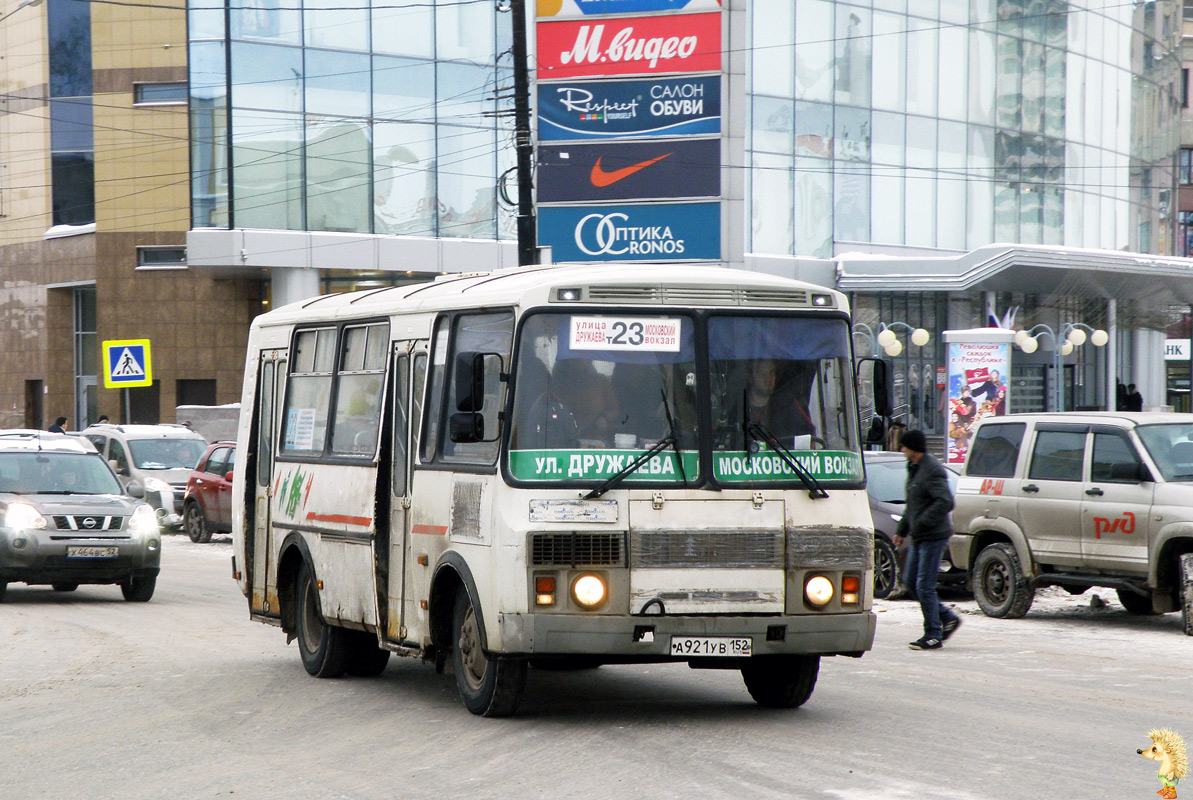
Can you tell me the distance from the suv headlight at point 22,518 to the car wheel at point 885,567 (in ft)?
28.4

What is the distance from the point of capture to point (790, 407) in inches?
353

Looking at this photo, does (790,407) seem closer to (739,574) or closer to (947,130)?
(739,574)

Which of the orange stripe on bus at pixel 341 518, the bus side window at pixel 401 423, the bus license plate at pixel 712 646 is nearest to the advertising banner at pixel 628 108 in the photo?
the orange stripe on bus at pixel 341 518

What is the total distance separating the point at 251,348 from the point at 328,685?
306 cm

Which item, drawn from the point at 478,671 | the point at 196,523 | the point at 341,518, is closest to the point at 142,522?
the point at 341,518

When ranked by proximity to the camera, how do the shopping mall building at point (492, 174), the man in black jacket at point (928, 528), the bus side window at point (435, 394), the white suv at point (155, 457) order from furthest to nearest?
the shopping mall building at point (492, 174) < the white suv at point (155, 457) < the man in black jacket at point (928, 528) < the bus side window at point (435, 394)

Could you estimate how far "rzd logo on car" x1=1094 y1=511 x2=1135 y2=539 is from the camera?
45.9ft

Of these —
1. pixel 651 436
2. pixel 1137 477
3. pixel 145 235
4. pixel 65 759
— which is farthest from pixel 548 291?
pixel 145 235

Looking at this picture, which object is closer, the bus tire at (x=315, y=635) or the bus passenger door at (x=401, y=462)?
the bus passenger door at (x=401, y=462)

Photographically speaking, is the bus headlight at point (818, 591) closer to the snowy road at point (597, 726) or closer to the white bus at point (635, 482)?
the white bus at point (635, 482)

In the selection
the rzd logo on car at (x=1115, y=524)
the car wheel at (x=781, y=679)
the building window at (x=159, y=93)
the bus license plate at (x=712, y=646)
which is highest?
the building window at (x=159, y=93)

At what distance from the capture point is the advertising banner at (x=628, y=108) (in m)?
30.3

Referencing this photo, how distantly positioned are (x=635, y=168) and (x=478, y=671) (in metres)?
22.4

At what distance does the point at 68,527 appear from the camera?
55.9 ft
